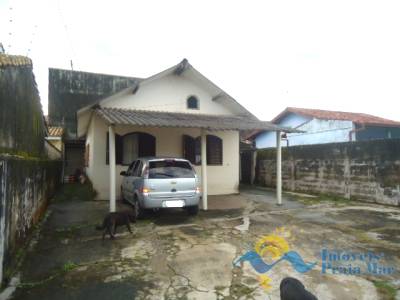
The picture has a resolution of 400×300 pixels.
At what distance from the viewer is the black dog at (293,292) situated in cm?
254

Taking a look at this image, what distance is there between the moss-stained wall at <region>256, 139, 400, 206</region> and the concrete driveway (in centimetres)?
186

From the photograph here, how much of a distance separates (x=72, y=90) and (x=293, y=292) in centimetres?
2403

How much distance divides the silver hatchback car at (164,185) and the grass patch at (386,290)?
4649 mm

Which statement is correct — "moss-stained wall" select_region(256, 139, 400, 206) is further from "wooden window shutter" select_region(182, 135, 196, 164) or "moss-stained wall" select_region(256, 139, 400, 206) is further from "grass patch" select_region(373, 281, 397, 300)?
"grass patch" select_region(373, 281, 397, 300)

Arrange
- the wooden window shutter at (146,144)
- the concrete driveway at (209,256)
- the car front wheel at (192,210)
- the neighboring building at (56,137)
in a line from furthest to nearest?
1. the neighboring building at (56,137)
2. the wooden window shutter at (146,144)
3. the car front wheel at (192,210)
4. the concrete driveway at (209,256)

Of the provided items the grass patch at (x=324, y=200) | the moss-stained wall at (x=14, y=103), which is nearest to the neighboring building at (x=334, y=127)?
the grass patch at (x=324, y=200)

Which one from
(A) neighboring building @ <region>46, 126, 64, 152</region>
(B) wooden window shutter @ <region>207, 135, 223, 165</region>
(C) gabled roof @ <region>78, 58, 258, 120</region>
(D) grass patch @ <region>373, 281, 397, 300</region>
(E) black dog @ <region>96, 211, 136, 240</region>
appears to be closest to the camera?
(D) grass patch @ <region>373, 281, 397, 300</region>

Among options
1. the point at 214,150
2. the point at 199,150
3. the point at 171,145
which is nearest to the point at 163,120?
the point at 171,145

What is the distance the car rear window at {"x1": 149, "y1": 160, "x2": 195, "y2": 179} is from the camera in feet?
25.1

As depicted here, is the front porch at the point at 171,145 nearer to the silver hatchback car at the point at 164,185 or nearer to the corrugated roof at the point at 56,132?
the silver hatchback car at the point at 164,185

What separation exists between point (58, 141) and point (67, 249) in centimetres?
1528

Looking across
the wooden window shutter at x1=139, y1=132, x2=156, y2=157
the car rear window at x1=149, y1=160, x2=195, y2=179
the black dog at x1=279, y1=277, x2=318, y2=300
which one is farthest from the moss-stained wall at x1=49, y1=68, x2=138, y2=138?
the black dog at x1=279, y1=277, x2=318, y2=300

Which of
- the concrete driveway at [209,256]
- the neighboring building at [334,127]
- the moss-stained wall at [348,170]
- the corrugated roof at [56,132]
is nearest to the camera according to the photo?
the concrete driveway at [209,256]

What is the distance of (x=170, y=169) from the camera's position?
25.7 feet
